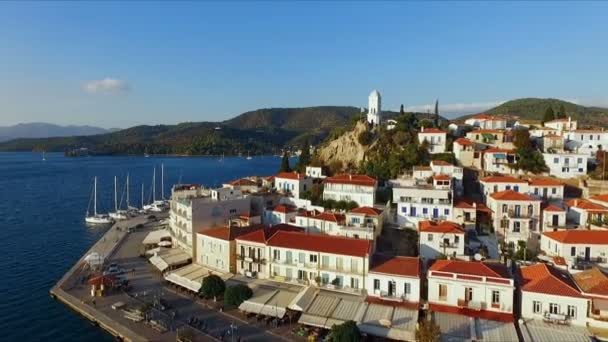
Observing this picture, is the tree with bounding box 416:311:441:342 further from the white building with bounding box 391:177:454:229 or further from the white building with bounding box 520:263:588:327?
the white building with bounding box 391:177:454:229

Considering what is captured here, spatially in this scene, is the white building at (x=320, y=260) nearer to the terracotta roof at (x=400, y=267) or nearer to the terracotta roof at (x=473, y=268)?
the terracotta roof at (x=400, y=267)

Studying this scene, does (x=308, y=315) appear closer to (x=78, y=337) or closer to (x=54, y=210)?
(x=78, y=337)

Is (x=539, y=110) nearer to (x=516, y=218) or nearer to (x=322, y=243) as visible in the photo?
(x=516, y=218)

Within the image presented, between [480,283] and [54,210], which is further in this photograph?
[54,210]

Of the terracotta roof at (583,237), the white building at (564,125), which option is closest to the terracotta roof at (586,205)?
the terracotta roof at (583,237)

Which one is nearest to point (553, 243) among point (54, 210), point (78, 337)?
point (78, 337)

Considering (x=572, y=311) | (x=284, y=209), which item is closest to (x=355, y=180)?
(x=284, y=209)
